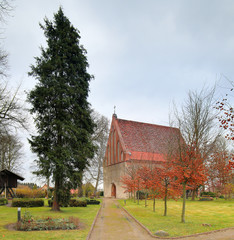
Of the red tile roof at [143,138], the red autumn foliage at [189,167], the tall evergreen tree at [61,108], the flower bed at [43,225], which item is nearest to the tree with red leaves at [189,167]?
the red autumn foliage at [189,167]

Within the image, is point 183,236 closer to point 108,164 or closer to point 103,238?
point 103,238

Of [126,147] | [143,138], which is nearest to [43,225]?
[126,147]

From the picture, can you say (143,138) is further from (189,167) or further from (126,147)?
(189,167)

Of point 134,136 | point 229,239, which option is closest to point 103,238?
point 229,239

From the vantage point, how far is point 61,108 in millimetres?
20688

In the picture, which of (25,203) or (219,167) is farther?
(219,167)

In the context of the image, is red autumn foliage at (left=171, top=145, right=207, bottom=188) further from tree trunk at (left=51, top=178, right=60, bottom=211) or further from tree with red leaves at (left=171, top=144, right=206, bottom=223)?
tree trunk at (left=51, top=178, right=60, bottom=211)

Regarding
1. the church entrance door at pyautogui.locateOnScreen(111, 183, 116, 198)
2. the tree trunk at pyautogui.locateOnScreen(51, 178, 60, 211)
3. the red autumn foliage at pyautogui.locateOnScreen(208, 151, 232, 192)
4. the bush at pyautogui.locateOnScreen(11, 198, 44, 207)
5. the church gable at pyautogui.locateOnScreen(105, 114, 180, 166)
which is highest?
the church gable at pyautogui.locateOnScreen(105, 114, 180, 166)

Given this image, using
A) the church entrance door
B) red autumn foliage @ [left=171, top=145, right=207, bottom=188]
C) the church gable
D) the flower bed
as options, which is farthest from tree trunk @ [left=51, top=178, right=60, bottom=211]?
the church entrance door

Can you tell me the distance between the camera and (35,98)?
19828mm

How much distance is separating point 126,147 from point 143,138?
5383 mm

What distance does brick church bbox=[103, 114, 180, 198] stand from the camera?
39969 millimetres

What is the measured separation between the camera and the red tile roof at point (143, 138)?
135 feet

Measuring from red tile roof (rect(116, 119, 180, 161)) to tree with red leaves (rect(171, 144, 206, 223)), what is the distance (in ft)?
81.7
